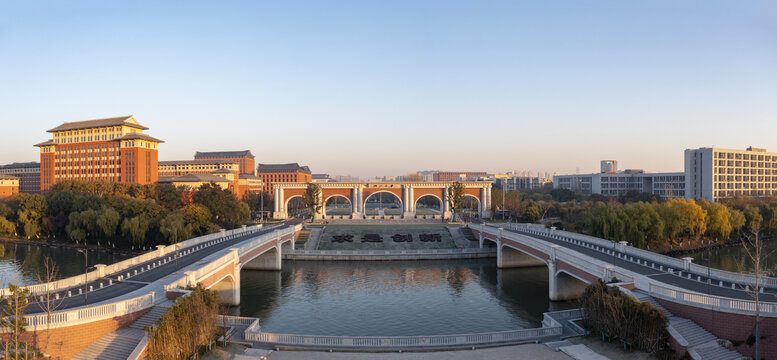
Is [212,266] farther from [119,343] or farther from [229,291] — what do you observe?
[119,343]

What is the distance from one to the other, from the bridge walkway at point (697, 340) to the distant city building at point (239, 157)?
152913 mm

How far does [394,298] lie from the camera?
37.3 m

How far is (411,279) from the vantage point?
4534 centimetres

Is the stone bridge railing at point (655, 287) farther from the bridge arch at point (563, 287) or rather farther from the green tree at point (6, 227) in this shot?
the green tree at point (6, 227)

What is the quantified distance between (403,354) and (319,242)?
1591 inches

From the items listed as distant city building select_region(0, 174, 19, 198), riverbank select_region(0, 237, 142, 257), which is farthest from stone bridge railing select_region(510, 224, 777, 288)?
distant city building select_region(0, 174, 19, 198)

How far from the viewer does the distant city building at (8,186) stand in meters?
105

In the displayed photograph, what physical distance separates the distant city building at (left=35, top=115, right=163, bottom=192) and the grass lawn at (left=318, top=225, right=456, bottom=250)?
5190cm

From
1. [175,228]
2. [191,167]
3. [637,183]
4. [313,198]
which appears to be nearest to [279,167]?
[191,167]

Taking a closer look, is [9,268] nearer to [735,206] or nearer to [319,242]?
[319,242]

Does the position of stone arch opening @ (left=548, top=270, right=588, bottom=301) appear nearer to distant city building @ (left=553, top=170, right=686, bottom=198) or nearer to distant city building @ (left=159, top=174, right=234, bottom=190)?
distant city building @ (left=159, top=174, right=234, bottom=190)

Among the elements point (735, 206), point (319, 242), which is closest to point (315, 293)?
point (319, 242)

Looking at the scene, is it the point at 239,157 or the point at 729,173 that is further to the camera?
the point at 239,157

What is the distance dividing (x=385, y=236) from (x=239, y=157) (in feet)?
364
